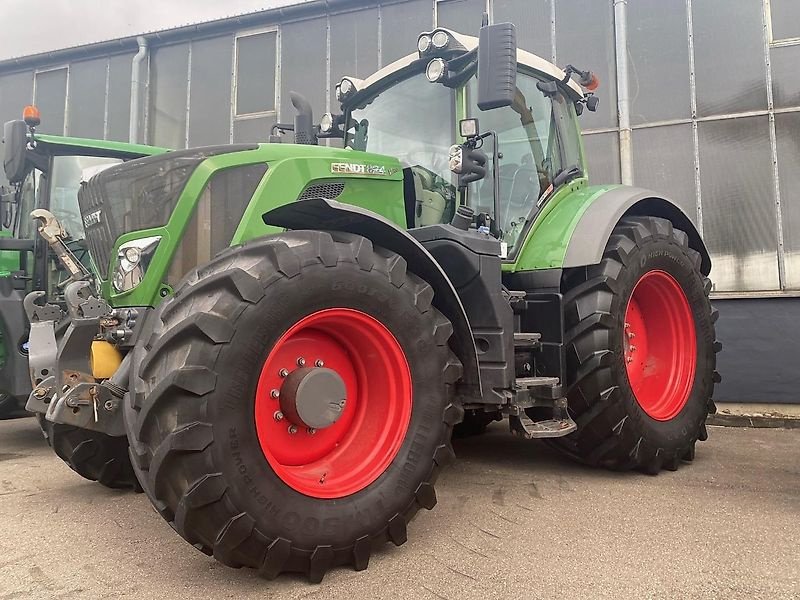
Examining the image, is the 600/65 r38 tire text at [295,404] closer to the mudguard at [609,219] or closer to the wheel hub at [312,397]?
the wheel hub at [312,397]

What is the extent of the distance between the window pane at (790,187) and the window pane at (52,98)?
36.7 feet

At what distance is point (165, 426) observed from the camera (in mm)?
1990

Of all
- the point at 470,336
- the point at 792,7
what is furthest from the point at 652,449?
the point at 792,7

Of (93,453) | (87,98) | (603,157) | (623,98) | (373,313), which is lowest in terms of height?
(93,453)

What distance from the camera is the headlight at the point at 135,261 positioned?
8.79ft

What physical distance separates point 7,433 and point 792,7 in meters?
9.76

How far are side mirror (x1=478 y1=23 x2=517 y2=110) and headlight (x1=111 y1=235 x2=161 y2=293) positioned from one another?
1728mm

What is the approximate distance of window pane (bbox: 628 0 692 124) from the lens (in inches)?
292

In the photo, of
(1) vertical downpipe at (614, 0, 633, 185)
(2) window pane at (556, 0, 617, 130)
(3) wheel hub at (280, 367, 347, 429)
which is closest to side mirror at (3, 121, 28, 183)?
(3) wheel hub at (280, 367, 347, 429)

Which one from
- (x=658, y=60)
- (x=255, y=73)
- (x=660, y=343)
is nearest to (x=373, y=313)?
(x=660, y=343)

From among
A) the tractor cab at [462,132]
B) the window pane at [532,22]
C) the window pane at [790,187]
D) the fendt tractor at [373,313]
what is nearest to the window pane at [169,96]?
the window pane at [532,22]

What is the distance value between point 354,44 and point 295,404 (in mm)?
7869

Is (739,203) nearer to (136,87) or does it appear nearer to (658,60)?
(658,60)

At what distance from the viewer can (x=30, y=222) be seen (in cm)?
576
